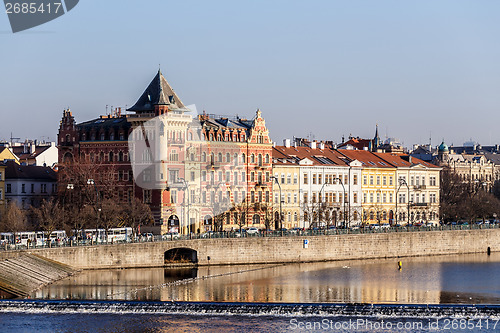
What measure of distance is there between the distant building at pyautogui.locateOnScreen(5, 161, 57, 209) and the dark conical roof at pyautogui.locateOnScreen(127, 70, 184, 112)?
Result: 51.4 ft

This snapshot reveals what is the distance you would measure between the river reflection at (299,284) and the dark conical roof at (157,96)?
869 inches

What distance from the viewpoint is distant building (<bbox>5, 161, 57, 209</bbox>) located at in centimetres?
12875

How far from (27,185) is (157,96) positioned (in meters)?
21.0

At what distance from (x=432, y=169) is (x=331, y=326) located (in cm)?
9146

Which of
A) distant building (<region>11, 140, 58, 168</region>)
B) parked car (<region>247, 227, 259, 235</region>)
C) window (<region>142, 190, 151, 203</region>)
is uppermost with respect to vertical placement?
distant building (<region>11, 140, 58, 168</region>)

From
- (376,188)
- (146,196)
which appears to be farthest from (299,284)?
(376,188)

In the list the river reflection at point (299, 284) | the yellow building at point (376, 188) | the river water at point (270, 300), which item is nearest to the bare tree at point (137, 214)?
the river reflection at point (299, 284)

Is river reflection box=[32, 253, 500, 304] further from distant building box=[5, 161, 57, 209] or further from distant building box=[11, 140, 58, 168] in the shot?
distant building box=[11, 140, 58, 168]

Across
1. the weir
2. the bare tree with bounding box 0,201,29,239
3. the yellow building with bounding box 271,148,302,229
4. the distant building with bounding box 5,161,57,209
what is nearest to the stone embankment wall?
the weir

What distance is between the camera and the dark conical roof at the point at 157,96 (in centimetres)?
11962

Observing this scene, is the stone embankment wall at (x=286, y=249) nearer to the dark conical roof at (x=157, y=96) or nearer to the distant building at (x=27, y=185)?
the dark conical roof at (x=157, y=96)

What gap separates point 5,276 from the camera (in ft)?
280

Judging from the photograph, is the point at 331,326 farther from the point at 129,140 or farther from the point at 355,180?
the point at 355,180

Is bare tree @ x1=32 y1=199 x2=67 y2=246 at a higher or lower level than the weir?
higher
